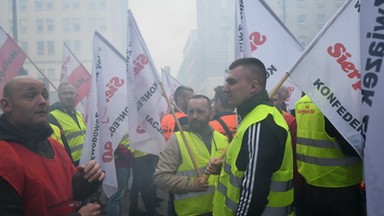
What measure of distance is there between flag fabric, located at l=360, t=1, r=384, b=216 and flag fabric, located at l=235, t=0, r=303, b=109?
6.33 feet

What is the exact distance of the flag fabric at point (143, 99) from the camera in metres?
4.78

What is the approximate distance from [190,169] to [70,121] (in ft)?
8.84

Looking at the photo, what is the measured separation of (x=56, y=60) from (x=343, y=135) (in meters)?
64.5

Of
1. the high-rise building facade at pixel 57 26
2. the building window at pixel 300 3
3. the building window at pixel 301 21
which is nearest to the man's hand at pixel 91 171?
the building window at pixel 301 21

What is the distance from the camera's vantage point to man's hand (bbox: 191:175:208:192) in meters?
3.49

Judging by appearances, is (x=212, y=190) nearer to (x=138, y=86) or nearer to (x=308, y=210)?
(x=308, y=210)

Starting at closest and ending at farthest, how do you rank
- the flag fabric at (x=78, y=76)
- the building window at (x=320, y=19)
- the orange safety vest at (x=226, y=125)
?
the orange safety vest at (x=226, y=125) < the flag fabric at (x=78, y=76) < the building window at (x=320, y=19)

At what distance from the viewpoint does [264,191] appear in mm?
2393

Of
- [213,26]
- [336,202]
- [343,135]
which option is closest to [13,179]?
[343,135]

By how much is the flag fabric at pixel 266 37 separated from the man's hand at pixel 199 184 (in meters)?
1.47

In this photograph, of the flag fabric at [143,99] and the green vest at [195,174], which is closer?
the green vest at [195,174]

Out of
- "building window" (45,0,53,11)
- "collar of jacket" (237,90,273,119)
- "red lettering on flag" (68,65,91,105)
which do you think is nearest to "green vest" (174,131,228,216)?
"collar of jacket" (237,90,273,119)

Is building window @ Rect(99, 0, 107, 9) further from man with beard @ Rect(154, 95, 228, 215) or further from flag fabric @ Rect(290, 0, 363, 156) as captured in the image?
flag fabric @ Rect(290, 0, 363, 156)

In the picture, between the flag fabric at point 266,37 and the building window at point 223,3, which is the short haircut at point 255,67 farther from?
the building window at point 223,3
